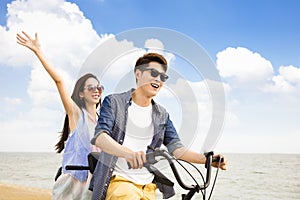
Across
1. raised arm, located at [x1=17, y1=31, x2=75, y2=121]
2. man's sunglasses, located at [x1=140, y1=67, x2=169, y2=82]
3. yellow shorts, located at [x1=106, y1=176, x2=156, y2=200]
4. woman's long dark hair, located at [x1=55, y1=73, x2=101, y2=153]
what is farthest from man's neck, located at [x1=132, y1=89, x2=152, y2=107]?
raised arm, located at [x1=17, y1=31, x2=75, y2=121]

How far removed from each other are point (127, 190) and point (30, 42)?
1.65 meters

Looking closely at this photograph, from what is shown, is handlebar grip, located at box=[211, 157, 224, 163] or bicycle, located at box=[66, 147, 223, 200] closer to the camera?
bicycle, located at box=[66, 147, 223, 200]

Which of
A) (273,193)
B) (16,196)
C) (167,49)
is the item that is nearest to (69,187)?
(167,49)

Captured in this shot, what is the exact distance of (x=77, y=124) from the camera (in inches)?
127

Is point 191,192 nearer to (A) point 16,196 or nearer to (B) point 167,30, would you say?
(B) point 167,30

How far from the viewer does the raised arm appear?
133 inches

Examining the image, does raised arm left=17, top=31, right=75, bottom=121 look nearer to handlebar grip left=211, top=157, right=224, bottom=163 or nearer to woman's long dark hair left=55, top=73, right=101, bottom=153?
woman's long dark hair left=55, top=73, right=101, bottom=153

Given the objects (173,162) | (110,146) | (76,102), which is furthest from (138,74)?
(76,102)

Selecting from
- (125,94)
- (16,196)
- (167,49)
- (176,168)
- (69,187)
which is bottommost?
(16,196)

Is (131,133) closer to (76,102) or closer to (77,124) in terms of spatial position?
(77,124)

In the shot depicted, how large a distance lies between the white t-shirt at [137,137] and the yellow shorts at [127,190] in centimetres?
3

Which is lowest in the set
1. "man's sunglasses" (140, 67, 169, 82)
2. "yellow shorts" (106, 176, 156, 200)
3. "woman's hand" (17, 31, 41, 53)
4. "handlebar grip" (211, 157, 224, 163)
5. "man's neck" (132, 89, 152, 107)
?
"yellow shorts" (106, 176, 156, 200)

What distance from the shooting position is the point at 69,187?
3.07m

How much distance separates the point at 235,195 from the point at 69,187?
13.4 meters
